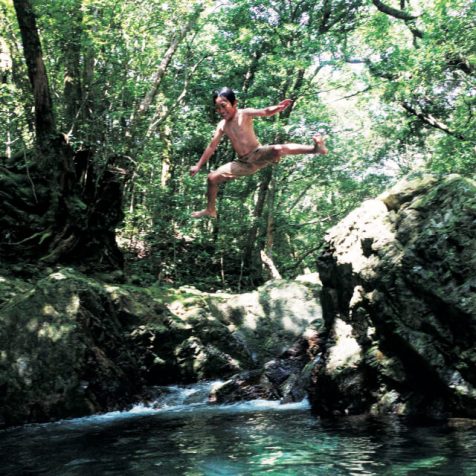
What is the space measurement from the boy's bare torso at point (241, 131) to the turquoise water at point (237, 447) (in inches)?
136

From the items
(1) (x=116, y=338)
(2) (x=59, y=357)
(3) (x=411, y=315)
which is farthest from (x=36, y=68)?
(3) (x=411, y=315)

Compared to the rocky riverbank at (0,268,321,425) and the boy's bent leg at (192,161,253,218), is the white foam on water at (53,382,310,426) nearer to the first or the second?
the rocky riverbank at (0,268,321,425)

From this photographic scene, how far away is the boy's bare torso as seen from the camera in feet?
21.5

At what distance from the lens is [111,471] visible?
15.5 ft

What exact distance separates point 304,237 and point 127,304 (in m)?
14.8

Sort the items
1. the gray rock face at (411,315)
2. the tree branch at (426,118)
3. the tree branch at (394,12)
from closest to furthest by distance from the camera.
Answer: the gray rock face at (411,315)
the tree branch at (394,12)
the tree branch at (426,118)

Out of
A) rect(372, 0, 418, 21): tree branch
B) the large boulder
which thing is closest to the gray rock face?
the large boulder

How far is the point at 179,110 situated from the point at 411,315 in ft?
41.2

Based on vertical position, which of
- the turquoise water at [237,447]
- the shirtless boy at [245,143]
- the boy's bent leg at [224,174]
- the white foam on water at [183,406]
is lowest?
the white foam on water at [183,406]

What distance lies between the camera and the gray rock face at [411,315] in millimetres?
6438

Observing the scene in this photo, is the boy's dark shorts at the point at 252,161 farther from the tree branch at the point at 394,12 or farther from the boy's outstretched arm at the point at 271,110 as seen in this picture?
the tree branch at the point at 394,12

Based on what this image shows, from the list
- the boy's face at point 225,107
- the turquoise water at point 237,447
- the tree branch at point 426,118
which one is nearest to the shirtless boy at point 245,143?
the boy's face at point 225,107

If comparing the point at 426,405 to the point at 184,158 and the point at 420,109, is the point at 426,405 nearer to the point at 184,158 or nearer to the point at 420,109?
the point at 420,109

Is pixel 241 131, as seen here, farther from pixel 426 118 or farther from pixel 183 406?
pixel 426 118
